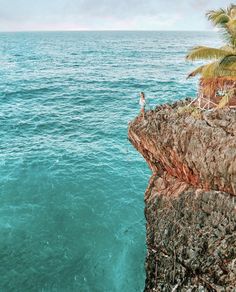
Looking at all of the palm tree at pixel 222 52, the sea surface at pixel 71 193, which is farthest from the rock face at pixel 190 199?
the sea surface at pixel 71 193

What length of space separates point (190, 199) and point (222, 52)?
30.7 ft

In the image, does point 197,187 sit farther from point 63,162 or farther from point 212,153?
point 63,162

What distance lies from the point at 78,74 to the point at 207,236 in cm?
8526

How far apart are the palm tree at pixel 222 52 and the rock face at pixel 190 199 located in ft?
9.49

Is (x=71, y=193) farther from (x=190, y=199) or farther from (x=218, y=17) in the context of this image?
(x=218, y=17)

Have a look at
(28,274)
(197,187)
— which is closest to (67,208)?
(28,274)

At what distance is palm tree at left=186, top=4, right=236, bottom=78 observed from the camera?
20.0m

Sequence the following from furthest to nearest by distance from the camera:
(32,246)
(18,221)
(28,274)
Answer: (18,221) < (32,246) < (28,274)

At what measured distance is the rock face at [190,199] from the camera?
17391 mm

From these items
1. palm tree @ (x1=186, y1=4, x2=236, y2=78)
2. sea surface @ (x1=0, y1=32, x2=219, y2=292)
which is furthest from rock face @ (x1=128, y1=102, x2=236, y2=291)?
sea surface @ (x1=0, y1=32, x2=219, y2=292)

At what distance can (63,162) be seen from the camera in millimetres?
40781

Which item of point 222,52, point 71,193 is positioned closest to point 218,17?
point 222,52

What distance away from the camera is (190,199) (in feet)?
63.2

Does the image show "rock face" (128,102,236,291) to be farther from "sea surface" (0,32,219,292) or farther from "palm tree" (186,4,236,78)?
"sea surface" (0,32,219,292)
